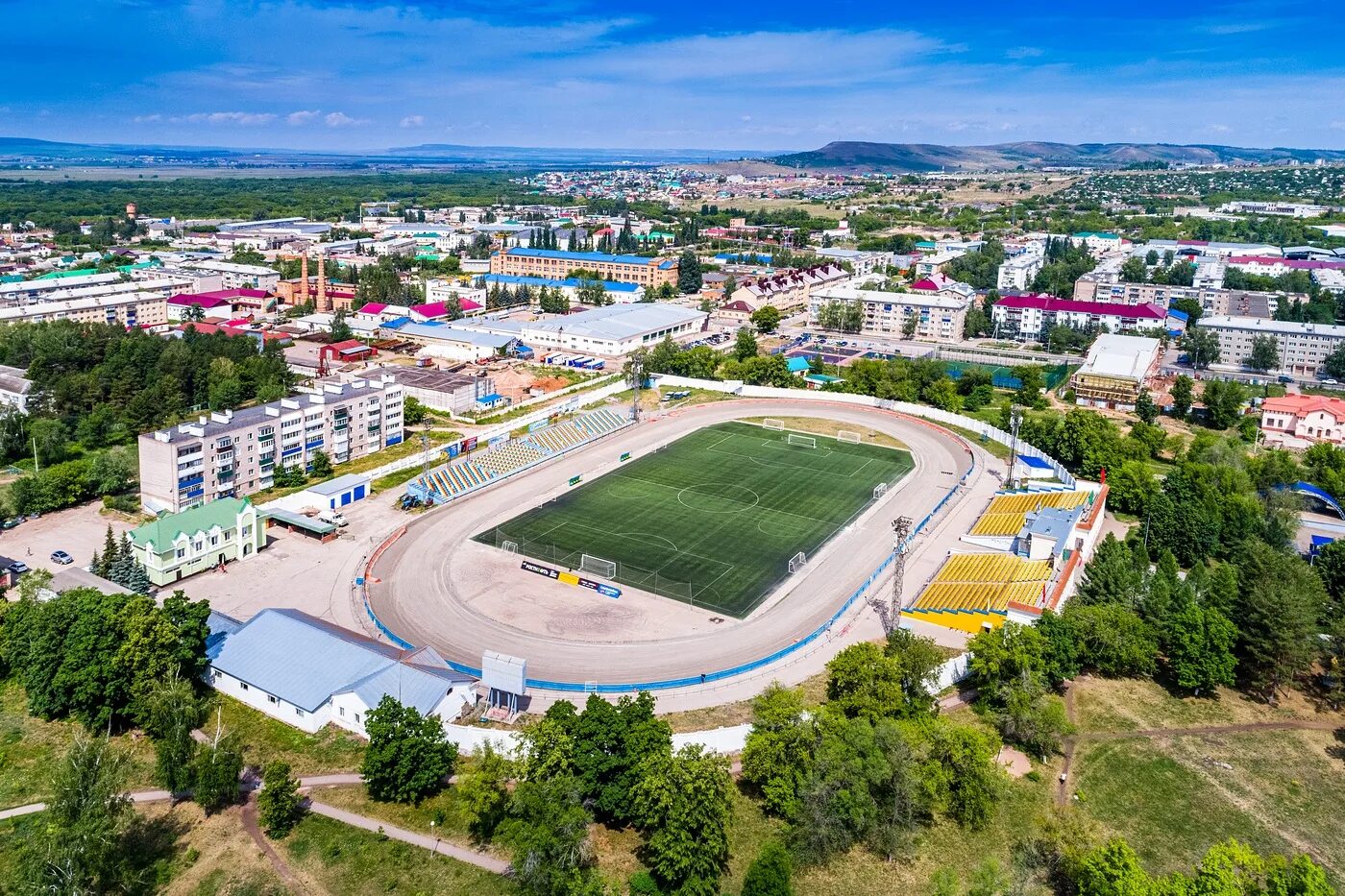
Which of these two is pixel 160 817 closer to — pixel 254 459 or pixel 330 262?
pixel 254 459

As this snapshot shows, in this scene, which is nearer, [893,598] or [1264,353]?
[893,598]

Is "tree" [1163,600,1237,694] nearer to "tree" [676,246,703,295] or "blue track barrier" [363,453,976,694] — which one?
"blue track barrier" [363,453,976,694]

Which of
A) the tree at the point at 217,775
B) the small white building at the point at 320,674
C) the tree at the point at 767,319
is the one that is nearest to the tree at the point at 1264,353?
the tree at the point at 767,319

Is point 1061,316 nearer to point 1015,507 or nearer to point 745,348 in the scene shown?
point 745,348

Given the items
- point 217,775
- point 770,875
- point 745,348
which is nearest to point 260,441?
point 217,775

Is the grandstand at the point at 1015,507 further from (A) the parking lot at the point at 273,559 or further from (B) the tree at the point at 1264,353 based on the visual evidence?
(B) the tree at the point at 1264,353

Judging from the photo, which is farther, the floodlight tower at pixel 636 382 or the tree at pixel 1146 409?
the tree at pixel 1146 409

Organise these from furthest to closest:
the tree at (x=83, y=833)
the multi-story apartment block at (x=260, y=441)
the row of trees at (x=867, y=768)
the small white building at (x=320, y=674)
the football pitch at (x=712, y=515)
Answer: the multi-story apartment block at (x=260, y=441) → the football pitch at (x=712, y=515) → the small white building at (x=320, y=674) → the row of trees at (x=867, y=768) → the tree at (x=83, y=833)
